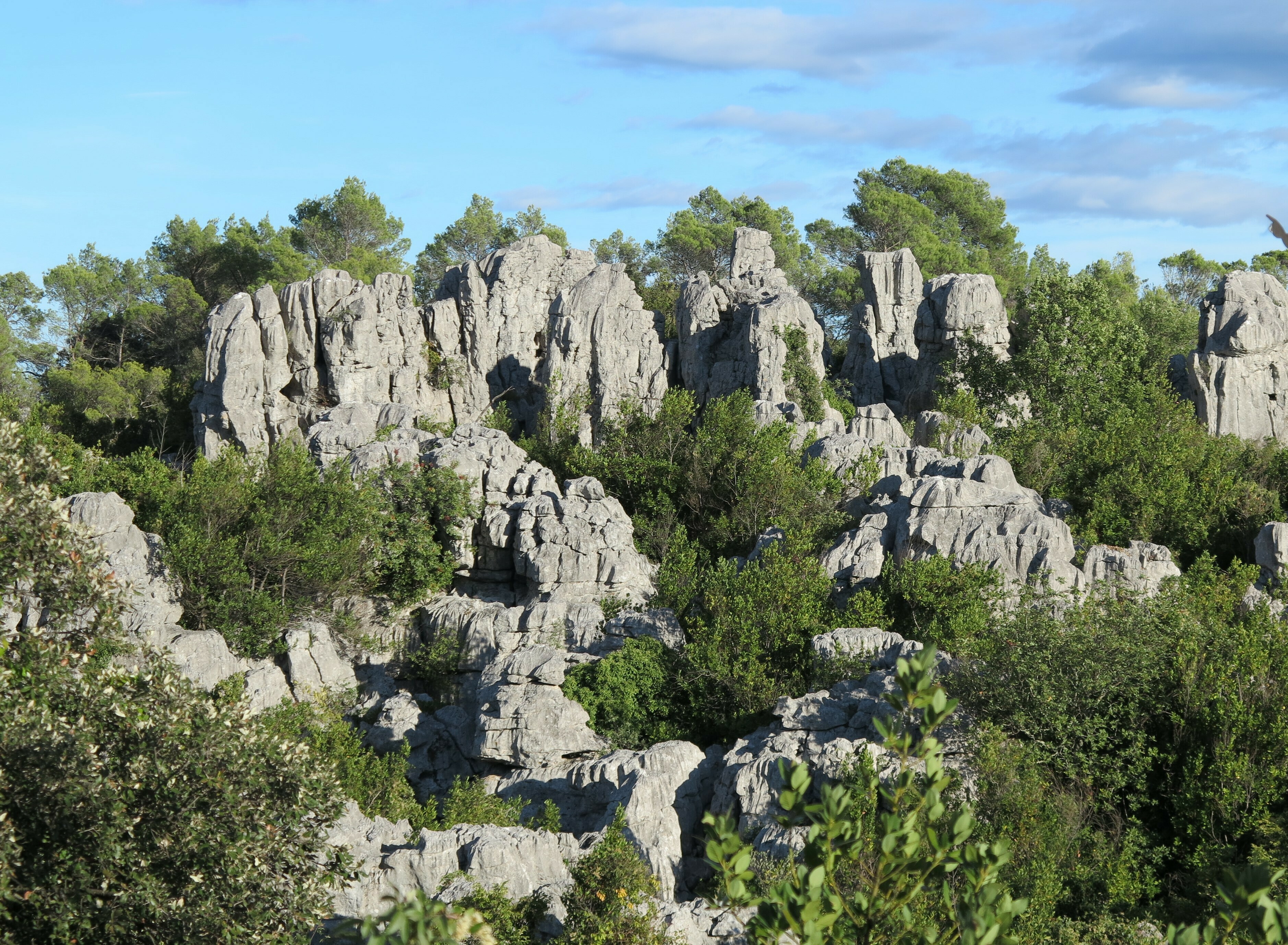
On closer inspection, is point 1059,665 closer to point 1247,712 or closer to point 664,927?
point 1247,712

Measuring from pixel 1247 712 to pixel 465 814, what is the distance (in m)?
16.7

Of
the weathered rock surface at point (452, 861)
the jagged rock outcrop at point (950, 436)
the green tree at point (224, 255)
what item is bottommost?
the weathered rock surface at point (452, 861)

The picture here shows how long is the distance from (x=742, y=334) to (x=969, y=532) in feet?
65.8

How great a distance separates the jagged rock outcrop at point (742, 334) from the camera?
50844 mm

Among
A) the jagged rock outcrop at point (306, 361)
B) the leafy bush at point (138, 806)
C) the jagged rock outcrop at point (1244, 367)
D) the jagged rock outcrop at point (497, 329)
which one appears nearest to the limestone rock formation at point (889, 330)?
the jagged rock outcrop at point (1244, 367)

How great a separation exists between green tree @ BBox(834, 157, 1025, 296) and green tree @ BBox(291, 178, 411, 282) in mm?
27730

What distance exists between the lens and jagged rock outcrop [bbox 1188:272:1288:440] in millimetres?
49344

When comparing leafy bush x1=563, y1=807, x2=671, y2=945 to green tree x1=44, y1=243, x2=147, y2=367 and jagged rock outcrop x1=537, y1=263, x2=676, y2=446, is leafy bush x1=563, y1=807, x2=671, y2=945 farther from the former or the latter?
green tree x1=44, y1=243, x2=147, y2=367

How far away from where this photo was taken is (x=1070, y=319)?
50.7m

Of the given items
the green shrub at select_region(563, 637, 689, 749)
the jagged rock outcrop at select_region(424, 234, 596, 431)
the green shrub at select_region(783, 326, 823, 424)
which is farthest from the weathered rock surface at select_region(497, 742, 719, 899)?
the jagged rock outcrop at select_region(424, 234, 596, 431)

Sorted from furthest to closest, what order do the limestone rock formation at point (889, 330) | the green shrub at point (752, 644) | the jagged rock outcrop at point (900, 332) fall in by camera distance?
1. the limestone rock formation at point (889, 330)
2. the jagged rock outcrop at point (900, 332)
3. the green shrub at point (752, 644)

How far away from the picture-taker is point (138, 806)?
14570 millimetres

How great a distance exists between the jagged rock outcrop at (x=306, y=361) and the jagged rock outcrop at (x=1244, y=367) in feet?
104

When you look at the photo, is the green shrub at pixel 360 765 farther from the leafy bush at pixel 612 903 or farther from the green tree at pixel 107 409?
the green tree at pixel 107 409
